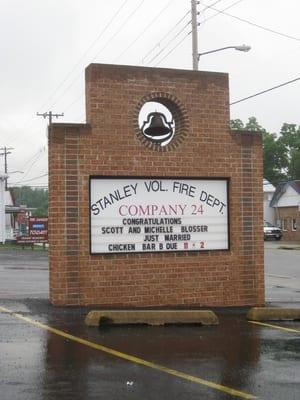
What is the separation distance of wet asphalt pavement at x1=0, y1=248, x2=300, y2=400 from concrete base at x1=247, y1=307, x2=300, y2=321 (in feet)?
0.79

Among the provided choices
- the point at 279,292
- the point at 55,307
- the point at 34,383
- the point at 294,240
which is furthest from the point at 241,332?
the point at 294,240

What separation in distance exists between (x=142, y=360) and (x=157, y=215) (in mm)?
4787

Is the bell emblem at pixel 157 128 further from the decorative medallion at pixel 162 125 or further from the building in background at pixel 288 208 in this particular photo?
the building in background at pixel 288 208

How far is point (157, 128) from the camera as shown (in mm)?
12055

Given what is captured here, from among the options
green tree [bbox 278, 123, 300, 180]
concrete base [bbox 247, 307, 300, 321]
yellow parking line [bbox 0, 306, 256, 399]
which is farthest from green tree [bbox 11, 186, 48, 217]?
yellow parking line [bbox 0, 306, 256, 399]

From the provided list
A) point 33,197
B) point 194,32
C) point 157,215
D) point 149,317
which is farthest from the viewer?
point 33,197

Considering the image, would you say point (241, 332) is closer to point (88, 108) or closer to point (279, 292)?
point (88, 108)

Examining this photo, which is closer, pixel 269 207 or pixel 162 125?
pixel 162 125

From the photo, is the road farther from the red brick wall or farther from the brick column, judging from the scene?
the brick column

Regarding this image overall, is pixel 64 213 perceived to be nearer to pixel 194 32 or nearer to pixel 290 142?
pixel 194 32

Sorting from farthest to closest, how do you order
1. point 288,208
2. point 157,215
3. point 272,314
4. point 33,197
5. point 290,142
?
point 33,197, point 290,142, point 288,208, point 157,215, point 272,314

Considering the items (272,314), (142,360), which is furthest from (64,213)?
(142,360)

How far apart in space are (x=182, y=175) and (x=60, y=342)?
15.5 feet

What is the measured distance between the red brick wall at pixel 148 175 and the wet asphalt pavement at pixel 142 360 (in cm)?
93
